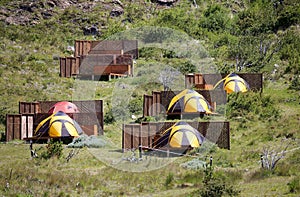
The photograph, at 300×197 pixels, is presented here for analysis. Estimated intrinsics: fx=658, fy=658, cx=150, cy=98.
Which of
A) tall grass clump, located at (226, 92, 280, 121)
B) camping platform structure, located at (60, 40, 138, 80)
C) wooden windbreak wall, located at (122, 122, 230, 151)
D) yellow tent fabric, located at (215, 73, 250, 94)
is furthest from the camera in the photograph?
camping platform structure, located at (60, 40, 138, 80)

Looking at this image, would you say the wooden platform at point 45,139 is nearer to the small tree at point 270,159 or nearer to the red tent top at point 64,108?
the red tent top at point 64,108

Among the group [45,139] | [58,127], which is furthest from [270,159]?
[45,139]

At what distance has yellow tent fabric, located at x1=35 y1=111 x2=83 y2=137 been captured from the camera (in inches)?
1120

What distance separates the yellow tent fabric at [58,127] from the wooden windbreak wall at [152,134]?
335 cm

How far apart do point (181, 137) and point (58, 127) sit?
5.74 meters

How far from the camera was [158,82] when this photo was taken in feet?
128

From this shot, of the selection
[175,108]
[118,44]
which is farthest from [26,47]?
[175,108]

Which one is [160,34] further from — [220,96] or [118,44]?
[220,96]

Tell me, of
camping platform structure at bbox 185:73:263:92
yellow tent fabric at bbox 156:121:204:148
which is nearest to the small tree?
yellow tent fabric at bbox 156:121:204:148

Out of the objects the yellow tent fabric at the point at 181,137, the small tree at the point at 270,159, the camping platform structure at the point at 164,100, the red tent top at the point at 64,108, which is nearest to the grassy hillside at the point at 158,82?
the small tree at the point at 270,159

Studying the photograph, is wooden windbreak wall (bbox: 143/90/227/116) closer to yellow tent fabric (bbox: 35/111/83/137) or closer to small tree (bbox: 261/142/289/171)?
yellow tent fabric (bbox: 35/111/83/137)

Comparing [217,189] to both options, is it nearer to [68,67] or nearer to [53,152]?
[53,152]

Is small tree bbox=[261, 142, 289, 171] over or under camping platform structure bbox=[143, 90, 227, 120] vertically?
under

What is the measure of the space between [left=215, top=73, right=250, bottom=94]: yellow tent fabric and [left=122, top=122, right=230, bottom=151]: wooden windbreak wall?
8.63m
